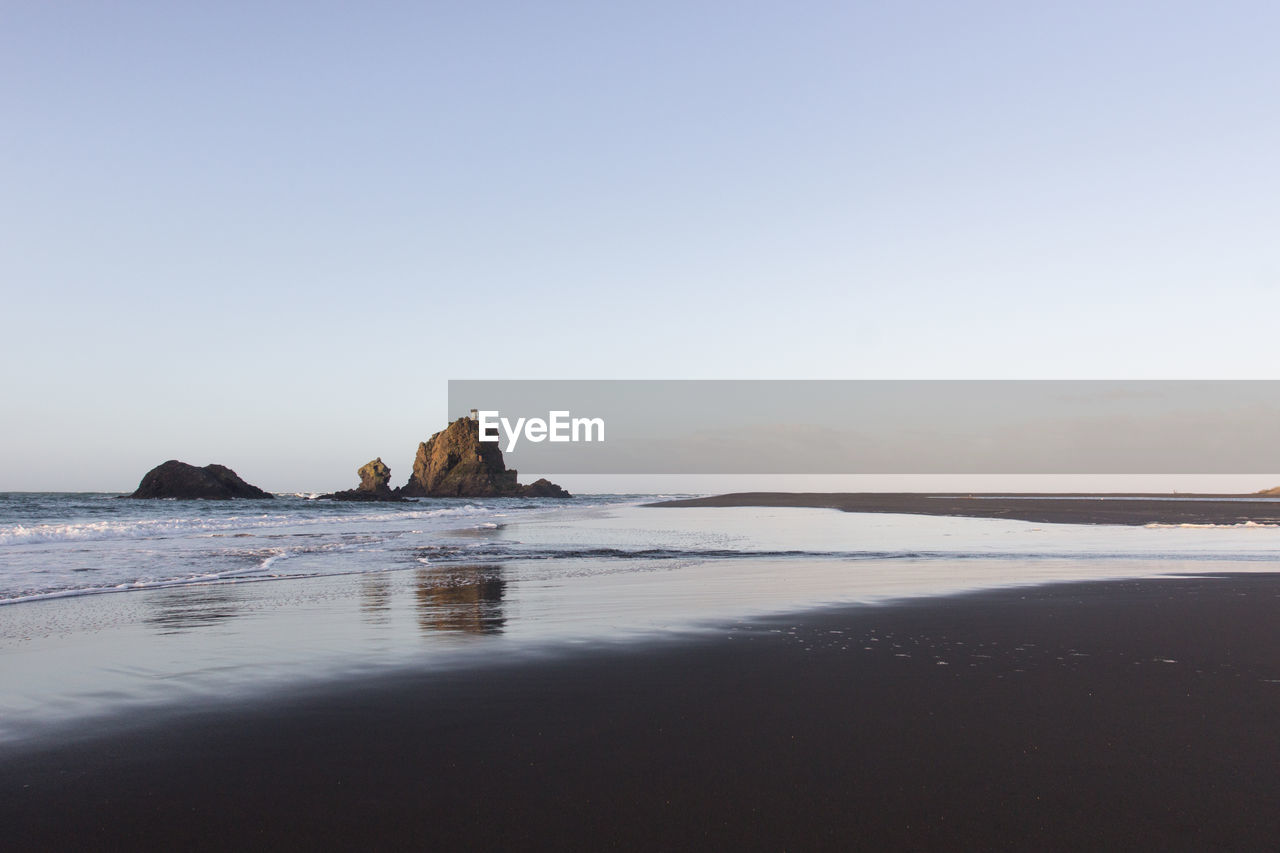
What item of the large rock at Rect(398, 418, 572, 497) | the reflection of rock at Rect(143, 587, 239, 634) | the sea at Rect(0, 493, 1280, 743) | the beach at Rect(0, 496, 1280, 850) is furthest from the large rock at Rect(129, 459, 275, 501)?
the beach at Rect(0, 496, 1280, 850)

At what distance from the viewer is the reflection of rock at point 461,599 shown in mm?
9336

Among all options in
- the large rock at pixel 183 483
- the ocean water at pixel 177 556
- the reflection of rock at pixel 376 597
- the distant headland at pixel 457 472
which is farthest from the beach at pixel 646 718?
the distant headland at pixel 457 472

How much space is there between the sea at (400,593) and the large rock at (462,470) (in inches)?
4405

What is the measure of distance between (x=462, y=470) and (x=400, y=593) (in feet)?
427

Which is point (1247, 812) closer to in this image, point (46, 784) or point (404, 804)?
point (404, 804)

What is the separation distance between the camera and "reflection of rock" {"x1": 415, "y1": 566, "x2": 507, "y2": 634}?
9336mm

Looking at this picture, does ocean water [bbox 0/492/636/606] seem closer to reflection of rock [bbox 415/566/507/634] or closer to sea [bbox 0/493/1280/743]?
sea [bbox 0/493/1280/743]

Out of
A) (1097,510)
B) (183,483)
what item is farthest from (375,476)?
(1097,510)

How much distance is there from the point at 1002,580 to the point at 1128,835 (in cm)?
1066

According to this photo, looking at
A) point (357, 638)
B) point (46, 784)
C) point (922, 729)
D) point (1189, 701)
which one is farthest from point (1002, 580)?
point (46, 784)

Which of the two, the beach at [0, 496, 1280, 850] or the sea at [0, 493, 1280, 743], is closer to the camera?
the beach at [0, 496, 1280, 850]

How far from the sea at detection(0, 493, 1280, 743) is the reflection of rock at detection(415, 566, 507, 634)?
0.04 m

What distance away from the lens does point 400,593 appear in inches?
487

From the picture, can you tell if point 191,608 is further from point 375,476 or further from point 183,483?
point 375,476
